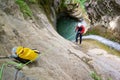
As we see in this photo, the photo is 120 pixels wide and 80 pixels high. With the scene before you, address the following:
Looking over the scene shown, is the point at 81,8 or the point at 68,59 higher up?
the point at 68,59

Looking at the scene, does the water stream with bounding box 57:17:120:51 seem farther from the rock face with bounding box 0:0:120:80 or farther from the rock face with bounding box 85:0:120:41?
the rock face with bounding box 0:0:120:80

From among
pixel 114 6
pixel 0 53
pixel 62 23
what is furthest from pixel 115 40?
pixel 62 23

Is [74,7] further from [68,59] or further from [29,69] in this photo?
[29,69]

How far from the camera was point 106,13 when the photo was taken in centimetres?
1962

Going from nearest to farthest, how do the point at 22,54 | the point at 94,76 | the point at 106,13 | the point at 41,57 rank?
the point at 22,54 → the point at 41,57 → the point at 94,76 → the point at 106,13

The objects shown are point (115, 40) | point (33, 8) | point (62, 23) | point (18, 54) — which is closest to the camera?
point (18, 54)

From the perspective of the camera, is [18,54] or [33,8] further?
[33,8]

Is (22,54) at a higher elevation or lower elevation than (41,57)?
higher

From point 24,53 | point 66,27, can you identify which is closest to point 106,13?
point 24,53

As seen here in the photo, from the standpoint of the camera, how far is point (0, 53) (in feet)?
25.5

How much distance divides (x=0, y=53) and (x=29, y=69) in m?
0.98

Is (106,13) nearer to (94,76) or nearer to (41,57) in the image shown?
(94,76)

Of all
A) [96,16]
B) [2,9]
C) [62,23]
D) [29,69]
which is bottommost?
[62,23]

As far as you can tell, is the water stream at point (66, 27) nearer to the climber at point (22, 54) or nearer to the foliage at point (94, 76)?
the foliage at point (94, 76)
